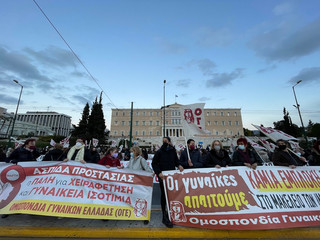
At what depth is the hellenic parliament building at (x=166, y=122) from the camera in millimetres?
74312

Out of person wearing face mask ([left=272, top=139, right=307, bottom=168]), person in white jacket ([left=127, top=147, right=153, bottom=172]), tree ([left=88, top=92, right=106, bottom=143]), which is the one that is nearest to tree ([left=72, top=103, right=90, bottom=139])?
tree ([left=88, top=92, right=106, bottom=143])

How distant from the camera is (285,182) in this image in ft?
11.9

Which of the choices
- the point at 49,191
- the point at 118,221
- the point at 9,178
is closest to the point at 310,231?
the point at 118,221

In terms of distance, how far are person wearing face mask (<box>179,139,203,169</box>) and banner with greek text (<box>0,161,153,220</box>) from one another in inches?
46.5

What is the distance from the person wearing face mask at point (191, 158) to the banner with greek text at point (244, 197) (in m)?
0.75

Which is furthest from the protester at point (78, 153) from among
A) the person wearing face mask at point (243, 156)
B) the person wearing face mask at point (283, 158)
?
the person wearing face mask at point (283, 158)

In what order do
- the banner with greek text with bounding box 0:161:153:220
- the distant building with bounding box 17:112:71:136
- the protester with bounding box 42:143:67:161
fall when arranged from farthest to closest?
1. the distant building with bounding box 17:112:71:136
2. the protester with bounding box 42:143:67:161
3. the banner with greek text with bounding box 0:161:153:220

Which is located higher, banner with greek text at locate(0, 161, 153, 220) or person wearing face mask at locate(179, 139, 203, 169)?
person wearing face mask at locate(179, 139, 203, 169)

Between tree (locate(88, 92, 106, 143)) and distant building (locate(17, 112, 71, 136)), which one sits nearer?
tree (locate(88, 92, 106, 143))

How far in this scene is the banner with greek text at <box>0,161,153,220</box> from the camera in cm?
331

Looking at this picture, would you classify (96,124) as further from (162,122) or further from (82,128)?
(162,122)

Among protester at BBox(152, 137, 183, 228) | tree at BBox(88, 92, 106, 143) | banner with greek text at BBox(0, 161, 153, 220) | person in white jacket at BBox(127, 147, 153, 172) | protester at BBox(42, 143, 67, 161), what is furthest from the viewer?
tree at BBox(88, 92, 106, 143)

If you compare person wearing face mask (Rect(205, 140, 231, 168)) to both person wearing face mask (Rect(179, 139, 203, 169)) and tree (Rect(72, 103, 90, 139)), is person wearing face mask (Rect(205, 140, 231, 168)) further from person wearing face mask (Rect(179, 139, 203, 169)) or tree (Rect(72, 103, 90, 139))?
tree (Rect(72, 103, 90, 139))

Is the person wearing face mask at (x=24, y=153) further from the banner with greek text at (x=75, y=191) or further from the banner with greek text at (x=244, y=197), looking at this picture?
the banner with greek text at (x=244, y=197)
